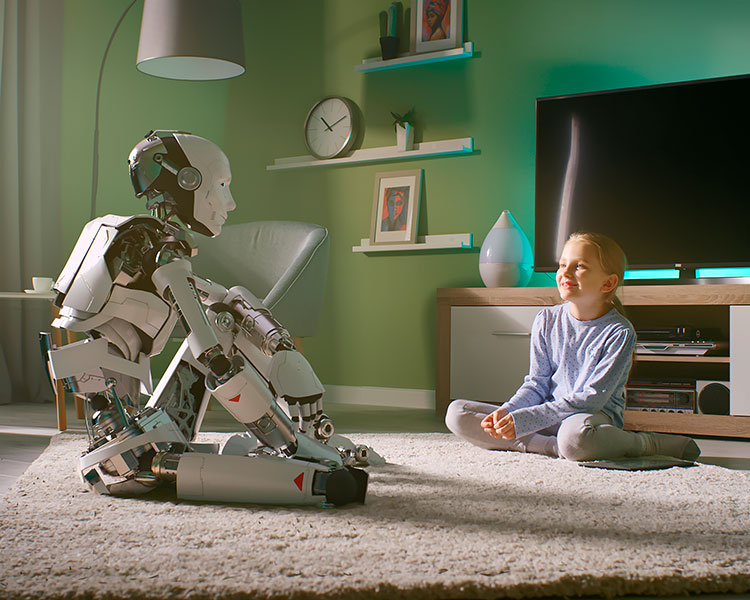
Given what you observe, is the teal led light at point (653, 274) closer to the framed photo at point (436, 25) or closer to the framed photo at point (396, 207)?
the framed photo at point (396, 207)

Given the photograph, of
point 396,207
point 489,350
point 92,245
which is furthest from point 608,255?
point 396,207

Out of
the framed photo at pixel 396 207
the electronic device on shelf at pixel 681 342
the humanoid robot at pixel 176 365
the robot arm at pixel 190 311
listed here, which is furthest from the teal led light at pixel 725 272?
the robot arm at pixel 190 311

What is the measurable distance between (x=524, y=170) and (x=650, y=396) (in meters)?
1.20

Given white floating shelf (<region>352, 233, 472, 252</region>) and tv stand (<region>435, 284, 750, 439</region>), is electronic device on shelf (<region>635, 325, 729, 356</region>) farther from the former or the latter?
white floating shelf (<region>352, 233, 472, 252</region>)

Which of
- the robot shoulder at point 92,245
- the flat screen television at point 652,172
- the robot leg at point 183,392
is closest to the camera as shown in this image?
the robot shoulder at point 92,245

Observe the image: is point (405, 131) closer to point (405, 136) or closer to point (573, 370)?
point (405, 136)

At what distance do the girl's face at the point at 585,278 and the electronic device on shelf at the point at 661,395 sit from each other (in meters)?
0.84

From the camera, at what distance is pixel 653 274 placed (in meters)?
3.16

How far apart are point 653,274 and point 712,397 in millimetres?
624

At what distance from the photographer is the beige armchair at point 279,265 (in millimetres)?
2805

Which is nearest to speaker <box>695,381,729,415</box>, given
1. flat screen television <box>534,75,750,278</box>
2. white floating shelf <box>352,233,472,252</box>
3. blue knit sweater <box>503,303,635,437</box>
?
flat screen television <box>534,75,750,278</box>

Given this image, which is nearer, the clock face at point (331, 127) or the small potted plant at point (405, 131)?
the small potted plant at point (405, 131)

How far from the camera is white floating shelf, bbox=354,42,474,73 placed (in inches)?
140

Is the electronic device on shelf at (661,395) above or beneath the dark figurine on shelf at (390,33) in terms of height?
beneath
